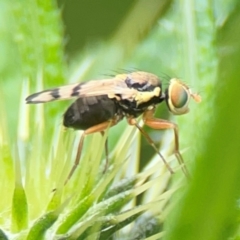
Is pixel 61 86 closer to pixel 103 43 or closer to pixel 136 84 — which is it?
pixel 136 84

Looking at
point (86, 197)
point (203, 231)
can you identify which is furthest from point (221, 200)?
point (86, 197)

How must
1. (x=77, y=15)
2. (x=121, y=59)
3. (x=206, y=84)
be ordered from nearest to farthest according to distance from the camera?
1. (x=206, y=84)
2. (x=121, y=59)
3. (x=77, y=15)

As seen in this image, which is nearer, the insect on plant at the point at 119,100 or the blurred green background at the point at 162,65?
the blurred green background at the point at 162,65

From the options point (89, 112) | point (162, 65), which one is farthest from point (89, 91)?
point (162, 65)

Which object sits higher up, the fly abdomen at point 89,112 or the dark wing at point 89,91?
the dark wing at point 89,91

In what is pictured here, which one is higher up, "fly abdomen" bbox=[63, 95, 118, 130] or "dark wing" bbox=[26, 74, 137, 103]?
"dark wing" bbox=[26, 74, 137, 103]
